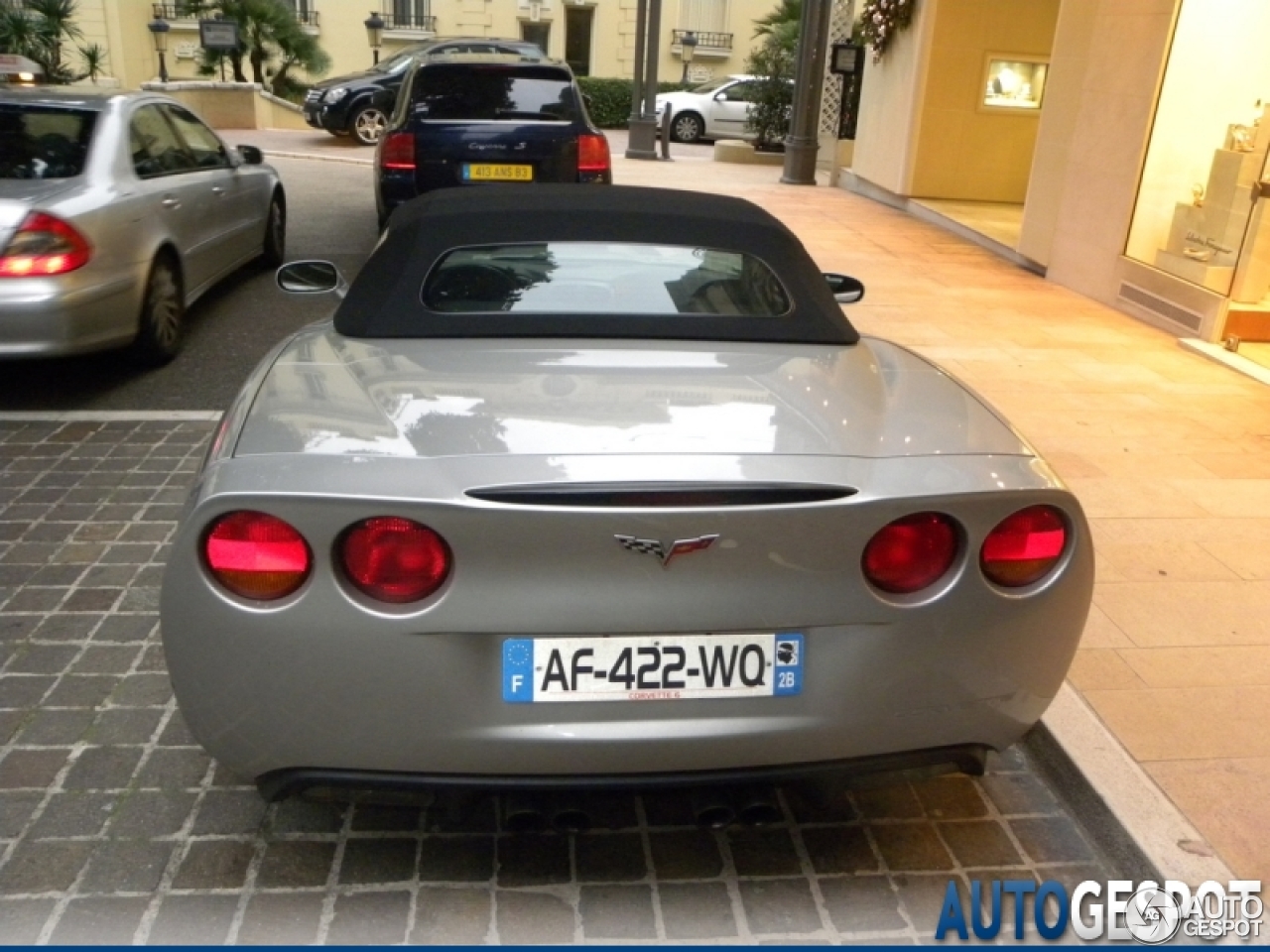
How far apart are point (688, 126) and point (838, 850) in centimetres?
2660

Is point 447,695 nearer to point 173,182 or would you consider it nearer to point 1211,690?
point 1211,690

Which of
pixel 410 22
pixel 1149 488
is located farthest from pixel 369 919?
pixel 410 22

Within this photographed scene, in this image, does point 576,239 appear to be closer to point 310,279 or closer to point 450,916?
point 310,279

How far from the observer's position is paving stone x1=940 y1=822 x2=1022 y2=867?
2869 mm

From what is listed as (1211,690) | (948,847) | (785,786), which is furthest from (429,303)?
(1211,690)

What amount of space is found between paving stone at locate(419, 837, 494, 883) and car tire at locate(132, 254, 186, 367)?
178 inches

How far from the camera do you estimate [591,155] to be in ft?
32.3

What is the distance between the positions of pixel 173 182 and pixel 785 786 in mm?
5956

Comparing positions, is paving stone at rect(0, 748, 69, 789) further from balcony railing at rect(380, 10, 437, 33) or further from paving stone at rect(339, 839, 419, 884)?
balcony railing at rect(380, 10, 437, 33)

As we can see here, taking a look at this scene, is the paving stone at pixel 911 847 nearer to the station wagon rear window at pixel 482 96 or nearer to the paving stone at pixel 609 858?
the paving stone at pixel 609 858

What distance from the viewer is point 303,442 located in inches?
95.1

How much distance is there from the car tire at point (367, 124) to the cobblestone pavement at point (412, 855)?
64.0ft

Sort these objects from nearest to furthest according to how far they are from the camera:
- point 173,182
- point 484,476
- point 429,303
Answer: point 484,476 < point 429,303 < point 173,182

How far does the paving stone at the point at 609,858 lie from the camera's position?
2.75 m
